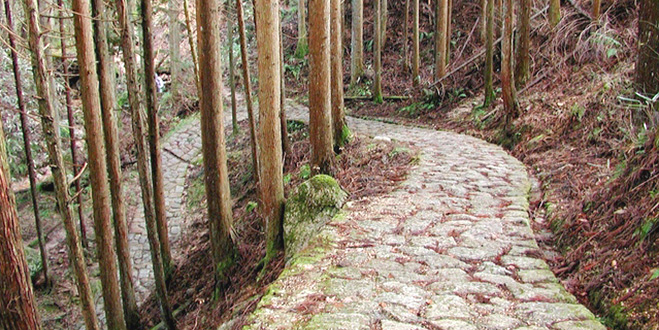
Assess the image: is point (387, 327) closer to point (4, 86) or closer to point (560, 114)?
point (560, 114)

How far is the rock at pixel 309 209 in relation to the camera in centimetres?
536

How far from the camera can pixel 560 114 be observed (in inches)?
325

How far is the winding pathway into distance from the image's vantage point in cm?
344

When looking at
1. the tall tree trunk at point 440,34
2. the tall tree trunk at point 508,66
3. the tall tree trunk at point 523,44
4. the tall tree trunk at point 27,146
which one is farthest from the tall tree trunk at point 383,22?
the tall tree trunk at point 27,146

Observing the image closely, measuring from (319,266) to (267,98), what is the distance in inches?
77.4

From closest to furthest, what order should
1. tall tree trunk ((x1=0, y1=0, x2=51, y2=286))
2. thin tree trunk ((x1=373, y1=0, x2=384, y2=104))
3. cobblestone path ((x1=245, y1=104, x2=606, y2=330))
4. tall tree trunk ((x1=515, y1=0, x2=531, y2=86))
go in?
cobblestone path ((x1=245, y1=104, x2=606, y2=330)), tall tree trunk ((x1=515, y1=0, x2=531, y2=86)), tall tree trunk ((x1=0, y1=0, x2=51, y2=286)), thin tree trunk ((x1=373, y1=0, x2=384, y2=104))

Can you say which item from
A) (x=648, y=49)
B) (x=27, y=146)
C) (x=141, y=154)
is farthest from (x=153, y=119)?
(x=648, y=49)

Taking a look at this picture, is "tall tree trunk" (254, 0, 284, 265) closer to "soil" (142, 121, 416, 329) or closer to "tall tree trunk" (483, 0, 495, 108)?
"soil" (142, 121, 416, 329)

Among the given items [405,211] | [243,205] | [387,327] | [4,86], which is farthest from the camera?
[4,86]

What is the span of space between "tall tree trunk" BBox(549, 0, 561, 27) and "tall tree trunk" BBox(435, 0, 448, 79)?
300cm

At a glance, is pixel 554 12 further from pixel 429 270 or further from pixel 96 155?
pixel 96 155

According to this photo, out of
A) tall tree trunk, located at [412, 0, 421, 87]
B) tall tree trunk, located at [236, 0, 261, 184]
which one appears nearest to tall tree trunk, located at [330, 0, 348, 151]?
tall tree trunk, located at [236, 0, 261, 184]

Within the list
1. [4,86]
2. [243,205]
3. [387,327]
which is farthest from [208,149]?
[4,86]

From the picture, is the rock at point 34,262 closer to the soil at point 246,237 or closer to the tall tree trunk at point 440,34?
the soil at point 246,237
